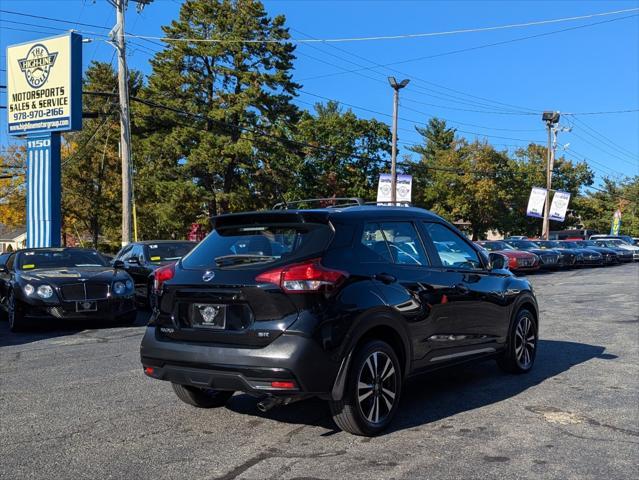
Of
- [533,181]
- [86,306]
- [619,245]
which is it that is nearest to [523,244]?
[619,245]

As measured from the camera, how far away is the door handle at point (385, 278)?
15.7ft

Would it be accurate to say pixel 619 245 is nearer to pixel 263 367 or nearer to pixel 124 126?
pixel 124 126

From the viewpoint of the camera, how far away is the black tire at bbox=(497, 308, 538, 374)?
21.8 ft

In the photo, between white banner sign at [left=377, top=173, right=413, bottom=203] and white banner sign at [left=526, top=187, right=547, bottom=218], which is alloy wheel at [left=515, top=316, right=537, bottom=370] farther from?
white banner sign at [left=526, top=187, right=547, bottom=218]

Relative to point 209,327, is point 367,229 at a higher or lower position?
higher

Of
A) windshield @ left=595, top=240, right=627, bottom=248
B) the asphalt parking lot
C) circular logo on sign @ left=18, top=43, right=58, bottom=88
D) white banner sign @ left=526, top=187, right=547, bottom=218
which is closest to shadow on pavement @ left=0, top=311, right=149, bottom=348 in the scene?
the asphalt parking lot

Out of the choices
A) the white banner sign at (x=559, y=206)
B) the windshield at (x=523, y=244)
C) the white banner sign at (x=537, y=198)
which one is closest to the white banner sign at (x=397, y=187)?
the windshield at (x=523, y=244)

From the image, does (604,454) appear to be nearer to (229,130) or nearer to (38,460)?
(38,460)

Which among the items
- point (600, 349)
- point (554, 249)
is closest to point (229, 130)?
point (554, 249)

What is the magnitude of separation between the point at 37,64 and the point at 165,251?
31.9ft

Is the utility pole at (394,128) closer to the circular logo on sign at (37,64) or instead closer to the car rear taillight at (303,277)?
the circular logo on sign at (37,64)

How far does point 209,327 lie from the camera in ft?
15.0

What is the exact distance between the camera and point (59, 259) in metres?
11.6

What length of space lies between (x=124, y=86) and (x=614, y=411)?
67.7ft
